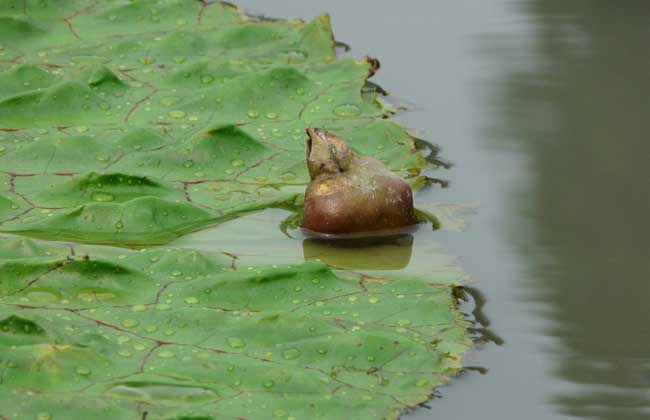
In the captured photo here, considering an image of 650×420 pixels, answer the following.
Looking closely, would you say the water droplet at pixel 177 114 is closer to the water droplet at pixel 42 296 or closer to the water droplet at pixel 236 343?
the water droplet at pixel 42 296

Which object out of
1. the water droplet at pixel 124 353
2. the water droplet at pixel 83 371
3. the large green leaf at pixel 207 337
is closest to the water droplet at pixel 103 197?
the large green leaf at pixel 207 337

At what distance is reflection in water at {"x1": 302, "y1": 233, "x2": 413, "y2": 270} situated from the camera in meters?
→ 3.20

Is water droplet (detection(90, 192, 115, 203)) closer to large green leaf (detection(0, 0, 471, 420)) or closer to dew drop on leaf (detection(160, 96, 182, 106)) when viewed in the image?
large green leaf (detection(0, 0, 471, 420))

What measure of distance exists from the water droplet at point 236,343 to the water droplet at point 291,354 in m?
0.09

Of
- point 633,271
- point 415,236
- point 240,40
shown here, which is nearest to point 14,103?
point 240,40

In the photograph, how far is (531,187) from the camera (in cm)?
365

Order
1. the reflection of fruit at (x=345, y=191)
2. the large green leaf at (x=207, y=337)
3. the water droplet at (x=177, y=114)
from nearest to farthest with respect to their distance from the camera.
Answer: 1. the large green leaf at (x=207, y=337)
2. the reflection of fruit at (x=345, y=191)
3. the water droplet at (x=177, y=114)

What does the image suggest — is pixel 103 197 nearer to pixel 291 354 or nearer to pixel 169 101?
pixel 169 101

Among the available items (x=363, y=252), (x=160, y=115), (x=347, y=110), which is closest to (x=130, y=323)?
(x=363, y=252)

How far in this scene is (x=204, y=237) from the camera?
10.8 ft

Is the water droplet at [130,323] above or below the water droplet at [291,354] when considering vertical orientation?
below

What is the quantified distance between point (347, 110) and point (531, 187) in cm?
57

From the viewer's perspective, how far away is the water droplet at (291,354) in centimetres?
270

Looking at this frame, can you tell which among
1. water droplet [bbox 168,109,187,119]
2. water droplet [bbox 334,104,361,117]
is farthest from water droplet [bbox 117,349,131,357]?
water droplet [bbox 334,104,361,117]
